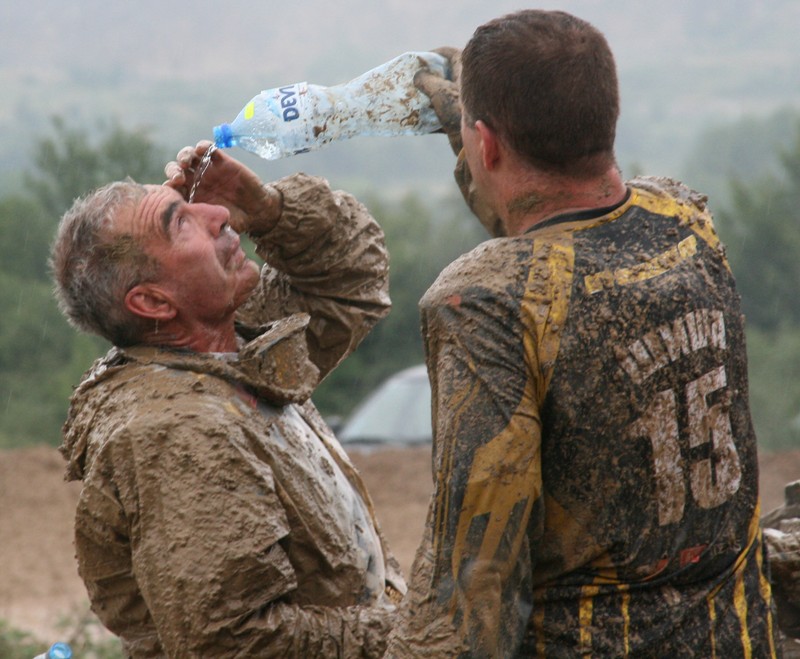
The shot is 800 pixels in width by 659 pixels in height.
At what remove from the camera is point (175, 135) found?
81875mm

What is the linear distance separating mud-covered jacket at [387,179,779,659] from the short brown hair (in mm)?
135

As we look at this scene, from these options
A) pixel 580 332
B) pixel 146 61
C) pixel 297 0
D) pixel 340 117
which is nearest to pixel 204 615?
pixel 580 332

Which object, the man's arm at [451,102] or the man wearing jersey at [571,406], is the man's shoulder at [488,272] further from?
the man's arm at [451,102]

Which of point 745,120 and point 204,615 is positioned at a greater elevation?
point 745,120

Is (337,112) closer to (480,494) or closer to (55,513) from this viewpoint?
(480,494)

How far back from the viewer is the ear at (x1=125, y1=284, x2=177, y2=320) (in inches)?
115

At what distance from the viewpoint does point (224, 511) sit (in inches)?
100

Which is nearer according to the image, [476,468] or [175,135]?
[476,468]

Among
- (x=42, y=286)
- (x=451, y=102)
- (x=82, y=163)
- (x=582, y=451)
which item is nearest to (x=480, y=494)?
(x=582, y=451)

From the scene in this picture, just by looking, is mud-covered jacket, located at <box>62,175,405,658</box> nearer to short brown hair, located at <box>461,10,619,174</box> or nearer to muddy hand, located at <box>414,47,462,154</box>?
muddy hand, located at <box>414,47,462,154</box>

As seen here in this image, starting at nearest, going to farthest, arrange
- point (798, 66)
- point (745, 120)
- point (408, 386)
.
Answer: point (408, 386), point (745, 120), point (798, 66)

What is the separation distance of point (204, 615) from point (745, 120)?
79109mm

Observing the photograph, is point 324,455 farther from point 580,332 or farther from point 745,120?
point 745,120

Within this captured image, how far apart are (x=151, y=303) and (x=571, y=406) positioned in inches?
46.7
